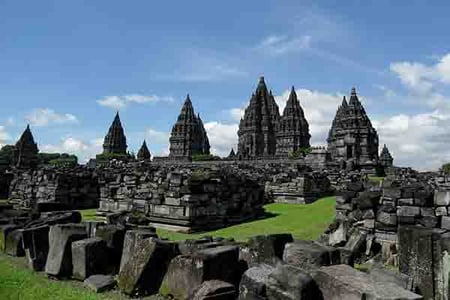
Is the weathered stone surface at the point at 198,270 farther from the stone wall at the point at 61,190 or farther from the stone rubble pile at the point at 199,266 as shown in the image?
the stone wall at the point at 61,190

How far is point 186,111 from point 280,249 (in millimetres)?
83104

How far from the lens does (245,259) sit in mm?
5562

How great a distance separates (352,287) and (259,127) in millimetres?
85651

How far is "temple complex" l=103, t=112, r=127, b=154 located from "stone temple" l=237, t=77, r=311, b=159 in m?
27.2

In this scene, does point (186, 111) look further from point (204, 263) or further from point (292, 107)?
point (204, 263)

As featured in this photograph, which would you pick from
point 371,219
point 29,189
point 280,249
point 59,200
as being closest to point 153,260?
point 280,249

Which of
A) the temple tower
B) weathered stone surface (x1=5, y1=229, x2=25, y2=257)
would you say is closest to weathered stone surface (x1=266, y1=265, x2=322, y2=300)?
weathered stone surface (x1=5, y1=229, x2=25, y2=257)

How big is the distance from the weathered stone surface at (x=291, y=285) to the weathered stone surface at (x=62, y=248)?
383 centimetres

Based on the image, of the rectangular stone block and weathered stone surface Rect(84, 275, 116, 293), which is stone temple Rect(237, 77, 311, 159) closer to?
the rectangular stone block

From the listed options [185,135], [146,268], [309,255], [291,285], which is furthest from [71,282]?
[185,135]

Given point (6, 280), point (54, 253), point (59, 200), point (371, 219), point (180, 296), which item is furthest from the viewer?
point (59, 200)

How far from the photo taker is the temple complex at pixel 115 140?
91.4 m

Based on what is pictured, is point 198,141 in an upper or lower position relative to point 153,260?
upper

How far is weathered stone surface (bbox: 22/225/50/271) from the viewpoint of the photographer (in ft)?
23.2
